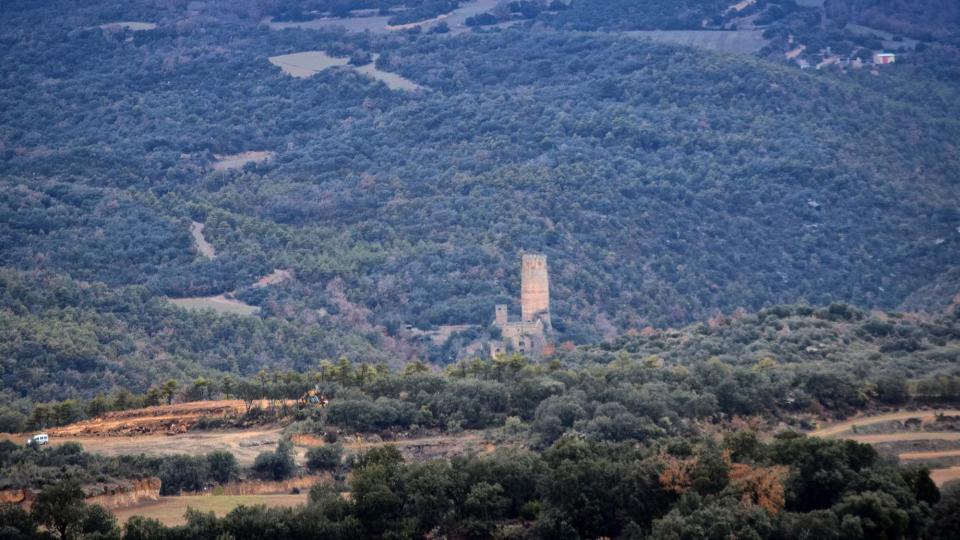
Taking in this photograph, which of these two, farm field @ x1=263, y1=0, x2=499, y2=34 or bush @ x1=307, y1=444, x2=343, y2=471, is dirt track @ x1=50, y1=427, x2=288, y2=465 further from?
farm field @ x1=263, y1=0, x2=499, y2=34

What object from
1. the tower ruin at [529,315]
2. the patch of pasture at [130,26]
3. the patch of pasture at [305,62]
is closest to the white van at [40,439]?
the tower ruin at [529,315]

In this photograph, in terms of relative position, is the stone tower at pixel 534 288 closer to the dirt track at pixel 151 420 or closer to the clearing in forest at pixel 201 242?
the clearing in forest at pixel 201 242

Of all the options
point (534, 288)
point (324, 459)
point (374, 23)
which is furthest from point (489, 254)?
point (374, 23)

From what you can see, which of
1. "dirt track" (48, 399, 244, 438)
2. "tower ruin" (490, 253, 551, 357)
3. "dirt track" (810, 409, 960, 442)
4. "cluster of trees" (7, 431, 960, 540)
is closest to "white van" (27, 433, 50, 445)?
"dirt track" (48, 399, 244, 438)

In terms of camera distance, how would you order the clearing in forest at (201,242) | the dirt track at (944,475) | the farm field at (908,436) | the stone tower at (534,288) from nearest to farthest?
the dirt track at (944,475) < the farm field at (908,436) < the stone tower at (534,288) < the clearing in forest at (201,242)

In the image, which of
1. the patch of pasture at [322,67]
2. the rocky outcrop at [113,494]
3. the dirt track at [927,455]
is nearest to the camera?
the rocky outcrop at [113,494]

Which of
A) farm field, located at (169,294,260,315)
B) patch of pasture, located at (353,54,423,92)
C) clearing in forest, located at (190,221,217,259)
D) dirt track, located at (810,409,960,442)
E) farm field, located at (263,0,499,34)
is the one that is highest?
dirt track, located at (810,409,960,442)

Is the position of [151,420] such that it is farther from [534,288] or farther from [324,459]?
[534,288]
